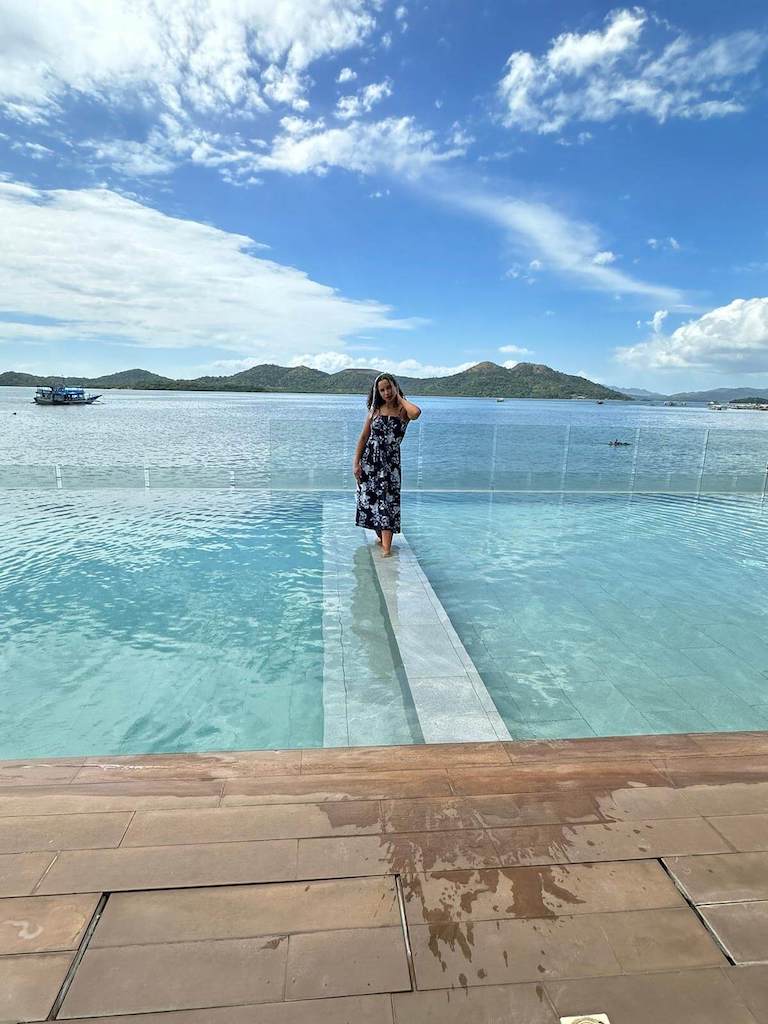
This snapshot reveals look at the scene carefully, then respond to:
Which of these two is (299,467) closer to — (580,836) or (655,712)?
(655,712)

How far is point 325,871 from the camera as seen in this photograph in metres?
1.17

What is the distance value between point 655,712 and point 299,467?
22.5ft

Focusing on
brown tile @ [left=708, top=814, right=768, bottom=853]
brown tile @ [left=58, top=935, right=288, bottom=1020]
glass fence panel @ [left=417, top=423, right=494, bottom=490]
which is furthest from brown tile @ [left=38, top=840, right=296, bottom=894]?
glass fence panel @ [left=417, top=423, right=494, bottom=490]

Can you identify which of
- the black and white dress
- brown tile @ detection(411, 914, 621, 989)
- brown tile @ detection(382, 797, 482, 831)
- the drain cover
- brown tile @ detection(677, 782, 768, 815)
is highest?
the black and white dress

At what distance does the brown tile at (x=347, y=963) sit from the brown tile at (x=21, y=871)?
0.57 meters

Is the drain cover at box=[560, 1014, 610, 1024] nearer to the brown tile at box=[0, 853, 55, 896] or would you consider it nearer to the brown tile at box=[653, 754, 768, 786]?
the brown tile at box=[653, 754, 768, 786]

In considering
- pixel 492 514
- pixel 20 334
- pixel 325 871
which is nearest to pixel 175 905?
pixel 325 871

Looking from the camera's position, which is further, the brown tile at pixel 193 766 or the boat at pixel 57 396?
the boat at pixel 57 396

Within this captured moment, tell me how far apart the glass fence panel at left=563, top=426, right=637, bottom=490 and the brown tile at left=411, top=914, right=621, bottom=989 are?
8644 millimetres

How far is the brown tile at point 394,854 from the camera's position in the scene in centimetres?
118

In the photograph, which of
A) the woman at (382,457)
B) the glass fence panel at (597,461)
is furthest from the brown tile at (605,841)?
the glass fence panel at (597,461)

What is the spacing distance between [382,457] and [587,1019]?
418 centimetres

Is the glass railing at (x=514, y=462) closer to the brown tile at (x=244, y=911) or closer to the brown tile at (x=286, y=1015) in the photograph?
the brown tile at (x=244, y=911)

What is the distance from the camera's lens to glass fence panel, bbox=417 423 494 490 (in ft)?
29.6
